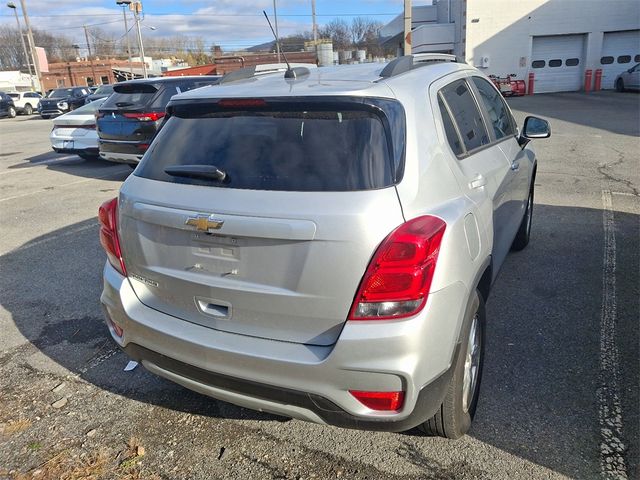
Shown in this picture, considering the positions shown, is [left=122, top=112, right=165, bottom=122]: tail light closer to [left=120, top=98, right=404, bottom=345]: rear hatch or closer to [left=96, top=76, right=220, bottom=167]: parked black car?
[left=96, top=76, right=220, bottom=167]: parked black car

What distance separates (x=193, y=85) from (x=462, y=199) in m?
8.27

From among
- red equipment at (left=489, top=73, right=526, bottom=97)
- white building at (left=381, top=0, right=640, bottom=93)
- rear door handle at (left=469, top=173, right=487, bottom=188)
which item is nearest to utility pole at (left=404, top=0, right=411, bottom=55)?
A: rear door handle at (left=469, top=173, right=487, bottom=188)

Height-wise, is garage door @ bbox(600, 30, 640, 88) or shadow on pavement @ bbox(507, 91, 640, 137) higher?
garage door @ bbox(600, 30, 640, 88)

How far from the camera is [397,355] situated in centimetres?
200

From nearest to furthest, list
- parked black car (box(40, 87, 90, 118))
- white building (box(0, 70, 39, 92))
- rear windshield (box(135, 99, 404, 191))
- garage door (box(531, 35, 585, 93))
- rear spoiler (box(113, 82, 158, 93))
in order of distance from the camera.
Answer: rear windshield (box(135, 99, 404, 191)) → rear spoiler (box(113, 82, 158, 93)) → garage door (box(531, 35, 585, 93)) → parked black car (box(40, 87, 90, 118)) → white building (box(0, 70, 39, 92))

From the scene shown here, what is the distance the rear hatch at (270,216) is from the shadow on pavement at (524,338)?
96cm

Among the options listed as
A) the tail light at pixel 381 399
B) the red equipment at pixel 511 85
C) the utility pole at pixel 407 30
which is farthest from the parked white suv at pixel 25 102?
the tail light at pixel 381 399

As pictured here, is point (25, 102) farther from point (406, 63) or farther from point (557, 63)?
point (406, 63)

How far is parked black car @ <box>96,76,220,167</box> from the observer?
29.1 feet

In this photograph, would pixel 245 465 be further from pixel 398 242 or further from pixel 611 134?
pixel 611 134

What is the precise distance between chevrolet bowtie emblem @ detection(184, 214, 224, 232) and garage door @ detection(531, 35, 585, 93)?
30346mm

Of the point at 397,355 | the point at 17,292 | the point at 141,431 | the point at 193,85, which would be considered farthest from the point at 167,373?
the point at 193,85

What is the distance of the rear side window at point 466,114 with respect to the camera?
2.94m

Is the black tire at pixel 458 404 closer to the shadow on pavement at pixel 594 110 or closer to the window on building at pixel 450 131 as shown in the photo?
the window on building at pixel 450 131
